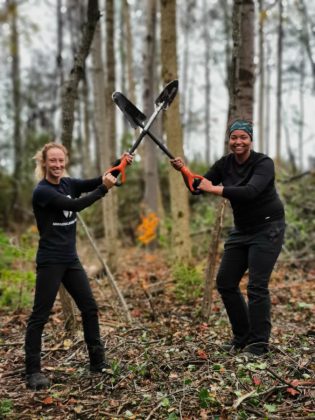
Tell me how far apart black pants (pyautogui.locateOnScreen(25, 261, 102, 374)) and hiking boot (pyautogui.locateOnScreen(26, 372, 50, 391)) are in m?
0.04

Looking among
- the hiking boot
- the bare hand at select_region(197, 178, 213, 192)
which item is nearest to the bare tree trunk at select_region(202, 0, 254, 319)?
the bare hand at select_region(197, 178, 213, 192)

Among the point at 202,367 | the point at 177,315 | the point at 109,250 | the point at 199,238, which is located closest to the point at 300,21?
the point at 199,238

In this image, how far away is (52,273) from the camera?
13.6ft

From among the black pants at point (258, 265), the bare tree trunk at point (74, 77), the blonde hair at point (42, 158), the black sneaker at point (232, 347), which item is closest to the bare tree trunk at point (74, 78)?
the bare tree trunk at point (74, 77)

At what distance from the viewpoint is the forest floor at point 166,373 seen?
145 inches

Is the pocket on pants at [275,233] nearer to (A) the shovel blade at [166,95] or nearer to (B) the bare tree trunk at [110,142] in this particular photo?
(A) the shovel blade at [166,95]

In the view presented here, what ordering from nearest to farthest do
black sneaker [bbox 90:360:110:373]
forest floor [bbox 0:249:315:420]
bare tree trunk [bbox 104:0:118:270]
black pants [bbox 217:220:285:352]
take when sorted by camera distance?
1. forest floor [bbox 0:249:315:420]
2. black sneaker [bbox 90:360:110:373]
3. black pants [bbox 217:220:285:352]
4. bare tree trunk [bbox 104:0:118:270]

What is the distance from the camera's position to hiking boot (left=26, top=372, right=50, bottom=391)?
411 centimetres

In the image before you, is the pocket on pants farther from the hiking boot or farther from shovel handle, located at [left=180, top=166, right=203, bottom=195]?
the hiking boot

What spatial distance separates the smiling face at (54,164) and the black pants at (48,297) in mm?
760

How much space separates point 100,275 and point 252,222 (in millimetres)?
4754

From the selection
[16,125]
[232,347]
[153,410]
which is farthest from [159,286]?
[16,125]

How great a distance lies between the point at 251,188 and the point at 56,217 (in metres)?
1.67

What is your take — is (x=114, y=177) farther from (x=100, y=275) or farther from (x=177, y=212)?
(x=100, y=275)
